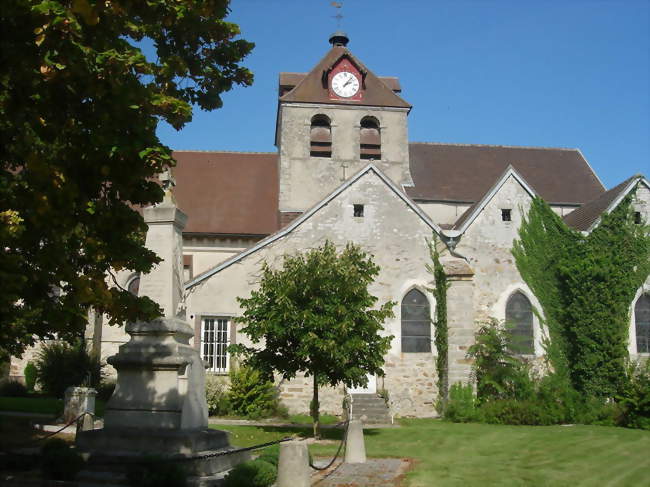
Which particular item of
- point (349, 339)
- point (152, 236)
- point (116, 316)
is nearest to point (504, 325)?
point (349, 339)

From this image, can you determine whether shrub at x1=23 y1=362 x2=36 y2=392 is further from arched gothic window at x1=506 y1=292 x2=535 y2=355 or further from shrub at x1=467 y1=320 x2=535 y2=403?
arched gothic window at x1=506 y1=292 x2=535 y2=355

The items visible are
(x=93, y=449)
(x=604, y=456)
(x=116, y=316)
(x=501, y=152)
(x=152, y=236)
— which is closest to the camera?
(x=116, y=316)

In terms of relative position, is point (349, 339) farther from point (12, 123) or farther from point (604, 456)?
point (12, 123)

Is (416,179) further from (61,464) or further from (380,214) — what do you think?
(61,464)

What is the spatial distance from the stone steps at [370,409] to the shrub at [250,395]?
2606 millimetres

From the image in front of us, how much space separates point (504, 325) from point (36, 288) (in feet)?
57.2

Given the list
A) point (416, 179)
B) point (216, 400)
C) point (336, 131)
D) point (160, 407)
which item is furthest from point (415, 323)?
point (160, 407)

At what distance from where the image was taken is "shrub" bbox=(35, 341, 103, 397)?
73.9ft

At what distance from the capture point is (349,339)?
50.1 feet

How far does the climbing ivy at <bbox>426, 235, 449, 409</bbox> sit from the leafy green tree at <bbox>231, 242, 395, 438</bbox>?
254 inches

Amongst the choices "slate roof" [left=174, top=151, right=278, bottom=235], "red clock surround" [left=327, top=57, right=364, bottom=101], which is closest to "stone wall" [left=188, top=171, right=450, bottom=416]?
"slate roof" [left=174, top=151, right=278, bottom=235]

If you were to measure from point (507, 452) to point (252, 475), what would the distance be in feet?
22.2

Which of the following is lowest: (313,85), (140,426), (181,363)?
(140,426)

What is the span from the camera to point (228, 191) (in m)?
28.9
